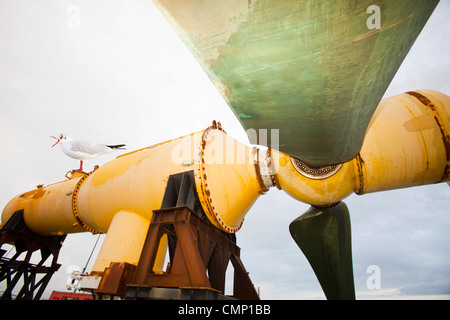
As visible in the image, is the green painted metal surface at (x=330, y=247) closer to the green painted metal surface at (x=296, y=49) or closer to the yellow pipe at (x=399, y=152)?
the yellow pipe at (x=399, y=152)

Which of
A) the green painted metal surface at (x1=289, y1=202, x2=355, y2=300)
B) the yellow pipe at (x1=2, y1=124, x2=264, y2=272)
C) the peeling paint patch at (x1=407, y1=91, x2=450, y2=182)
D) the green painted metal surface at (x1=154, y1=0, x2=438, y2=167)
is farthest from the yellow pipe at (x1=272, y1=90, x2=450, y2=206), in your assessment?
the green painted metal surface at (x1=154, y1=0, x2=438, y2=167)

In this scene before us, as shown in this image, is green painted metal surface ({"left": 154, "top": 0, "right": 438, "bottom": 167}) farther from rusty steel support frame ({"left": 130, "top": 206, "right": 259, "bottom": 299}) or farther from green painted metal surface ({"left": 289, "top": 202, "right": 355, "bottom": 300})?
green painted metal surface ({"left": 289, "top": 202, "right": 355, "bottom": 300})


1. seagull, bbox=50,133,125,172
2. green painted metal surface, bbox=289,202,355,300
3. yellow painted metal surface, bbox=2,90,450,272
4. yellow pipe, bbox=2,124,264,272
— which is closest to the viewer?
yellow painted metal surface, bbox=2,90,450,272

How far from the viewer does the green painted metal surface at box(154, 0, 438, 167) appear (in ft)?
4.14

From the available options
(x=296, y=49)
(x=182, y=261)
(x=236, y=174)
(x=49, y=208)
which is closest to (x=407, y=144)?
(x=236, y=174)

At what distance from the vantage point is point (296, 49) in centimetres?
142

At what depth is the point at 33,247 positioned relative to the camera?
33.6 feet

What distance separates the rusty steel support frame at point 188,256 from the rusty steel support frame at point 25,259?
866 cm

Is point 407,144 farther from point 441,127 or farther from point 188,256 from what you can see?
point 188,256

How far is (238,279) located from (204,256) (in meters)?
1.88

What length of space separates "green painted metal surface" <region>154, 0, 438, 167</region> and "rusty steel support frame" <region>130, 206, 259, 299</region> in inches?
113

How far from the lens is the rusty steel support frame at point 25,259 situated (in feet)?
31.7
